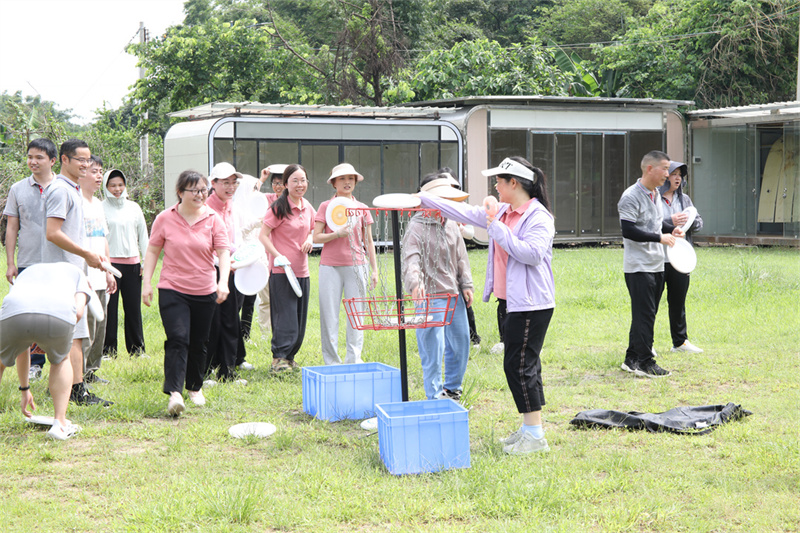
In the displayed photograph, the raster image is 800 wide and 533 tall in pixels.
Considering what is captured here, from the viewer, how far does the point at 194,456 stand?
4.81 meters

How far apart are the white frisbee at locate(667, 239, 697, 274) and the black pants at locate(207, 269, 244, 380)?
3818mm

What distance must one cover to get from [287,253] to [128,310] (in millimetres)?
1769

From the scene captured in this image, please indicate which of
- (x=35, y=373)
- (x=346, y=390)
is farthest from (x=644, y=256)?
(x=35, y=373)

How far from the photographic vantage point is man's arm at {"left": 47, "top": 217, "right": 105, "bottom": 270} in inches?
208

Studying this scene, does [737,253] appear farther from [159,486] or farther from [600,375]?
[159,486]

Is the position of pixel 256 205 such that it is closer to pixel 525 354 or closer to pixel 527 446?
pixel 525 354

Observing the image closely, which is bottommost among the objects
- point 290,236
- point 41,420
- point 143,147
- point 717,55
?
point 41,420

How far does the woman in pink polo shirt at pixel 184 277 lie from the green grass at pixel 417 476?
43cm

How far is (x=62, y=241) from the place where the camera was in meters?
5.29

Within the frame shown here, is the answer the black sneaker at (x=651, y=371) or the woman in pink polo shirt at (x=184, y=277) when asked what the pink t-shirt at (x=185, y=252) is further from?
the black sneaker at (x=651, y=371)

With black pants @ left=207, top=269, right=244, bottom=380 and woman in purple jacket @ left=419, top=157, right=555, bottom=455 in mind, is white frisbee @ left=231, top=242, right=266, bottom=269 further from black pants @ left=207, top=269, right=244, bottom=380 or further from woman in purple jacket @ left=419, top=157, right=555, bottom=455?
woman in purple jacket @ left=419, top=157, right=555, bottom=455

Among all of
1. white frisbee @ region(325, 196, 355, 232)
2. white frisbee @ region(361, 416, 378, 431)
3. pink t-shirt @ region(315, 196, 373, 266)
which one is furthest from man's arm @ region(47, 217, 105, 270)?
white frisbee @ region(361, 416, 378, 431)

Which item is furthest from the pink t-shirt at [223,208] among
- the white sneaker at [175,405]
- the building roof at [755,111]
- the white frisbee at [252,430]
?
the building roof at [755,111]

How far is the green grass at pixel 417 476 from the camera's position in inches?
150
